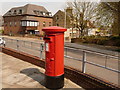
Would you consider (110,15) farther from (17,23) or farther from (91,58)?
(17,23)

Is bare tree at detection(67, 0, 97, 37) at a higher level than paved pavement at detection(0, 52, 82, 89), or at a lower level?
higher

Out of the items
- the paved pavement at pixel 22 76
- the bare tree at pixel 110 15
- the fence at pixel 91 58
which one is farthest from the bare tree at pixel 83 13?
the paved pavement at pixel 22 76

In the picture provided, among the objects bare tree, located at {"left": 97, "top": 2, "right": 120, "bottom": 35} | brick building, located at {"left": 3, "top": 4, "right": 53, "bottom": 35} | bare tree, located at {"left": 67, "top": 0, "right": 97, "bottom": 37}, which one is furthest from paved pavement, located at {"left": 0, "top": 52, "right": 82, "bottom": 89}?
brick building, located at {"left": 3, "top": 4, "right": 53, "bottom": 35}

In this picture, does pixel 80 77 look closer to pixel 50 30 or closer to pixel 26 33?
pixel 50 30

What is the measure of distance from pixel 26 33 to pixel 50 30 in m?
39.3

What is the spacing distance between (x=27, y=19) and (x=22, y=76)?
127ft

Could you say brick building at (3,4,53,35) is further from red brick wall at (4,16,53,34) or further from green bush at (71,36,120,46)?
green bush at (71,36,120,46)

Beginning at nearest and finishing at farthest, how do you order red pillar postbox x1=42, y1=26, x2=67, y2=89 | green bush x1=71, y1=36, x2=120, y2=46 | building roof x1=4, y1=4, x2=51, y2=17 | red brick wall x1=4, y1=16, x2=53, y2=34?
1. red pillar postbox x1=42, y1=26, x2=67, y2=89
2. green bush x1=71, y1=36, x2=120, y2=46
3. building roof x1=4, y1=4, x2=51, y2=17
4. red brick wall x1=4, y1=16, x2=53, y2=34

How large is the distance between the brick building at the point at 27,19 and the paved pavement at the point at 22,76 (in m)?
36.9

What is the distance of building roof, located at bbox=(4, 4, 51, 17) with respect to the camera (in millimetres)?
44181

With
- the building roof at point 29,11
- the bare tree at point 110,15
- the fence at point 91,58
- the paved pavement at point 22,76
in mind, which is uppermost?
the building roof at point 29,11

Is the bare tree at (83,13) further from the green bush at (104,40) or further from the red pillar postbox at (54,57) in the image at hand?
the red pillar postbox at (54,57)

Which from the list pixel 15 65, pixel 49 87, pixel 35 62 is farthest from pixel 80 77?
pixel 15 65

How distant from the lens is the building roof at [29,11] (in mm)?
44181
